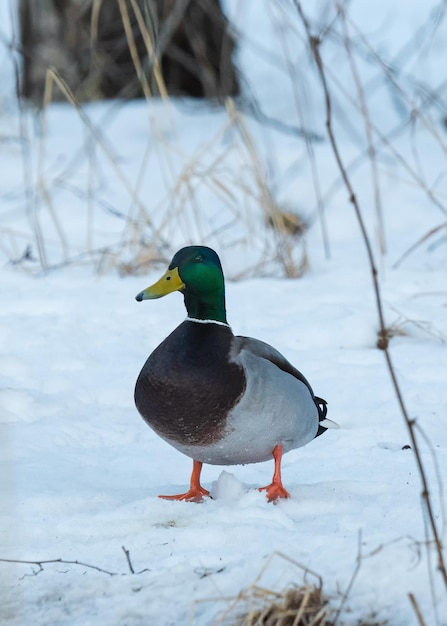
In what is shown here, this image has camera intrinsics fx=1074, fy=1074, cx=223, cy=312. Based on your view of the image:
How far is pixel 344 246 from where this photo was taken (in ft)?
20.2

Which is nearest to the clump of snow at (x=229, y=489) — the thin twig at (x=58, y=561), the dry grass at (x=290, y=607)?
the thin twig at (x=58, y=561)

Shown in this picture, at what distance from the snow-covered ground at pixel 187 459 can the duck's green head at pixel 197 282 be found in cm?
48

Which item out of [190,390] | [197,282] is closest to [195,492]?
[190,390]

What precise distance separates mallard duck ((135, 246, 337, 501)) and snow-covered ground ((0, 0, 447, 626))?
133 millimetres

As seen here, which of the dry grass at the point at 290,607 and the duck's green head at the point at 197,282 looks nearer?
the dry grass at the point at 290,607

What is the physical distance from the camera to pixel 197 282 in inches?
116

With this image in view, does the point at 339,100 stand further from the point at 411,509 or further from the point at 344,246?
the point at 411,509

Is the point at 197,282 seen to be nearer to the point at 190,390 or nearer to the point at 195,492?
the point at 190,390

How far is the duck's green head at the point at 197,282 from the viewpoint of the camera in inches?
115

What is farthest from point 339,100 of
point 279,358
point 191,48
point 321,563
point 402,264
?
point 321,563

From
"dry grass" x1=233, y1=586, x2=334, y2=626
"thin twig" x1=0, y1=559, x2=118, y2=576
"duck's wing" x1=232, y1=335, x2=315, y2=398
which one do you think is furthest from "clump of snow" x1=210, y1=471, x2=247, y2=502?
"dry grass" x1=233, y1=586, x2=334, y2=626

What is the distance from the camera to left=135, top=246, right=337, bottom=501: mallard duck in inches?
110

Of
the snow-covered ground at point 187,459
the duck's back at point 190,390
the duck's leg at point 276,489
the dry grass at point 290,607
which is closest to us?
the dry grass at point 290,607

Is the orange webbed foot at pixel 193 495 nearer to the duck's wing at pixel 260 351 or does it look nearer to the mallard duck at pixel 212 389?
the mallard duck at pixel 212 389
